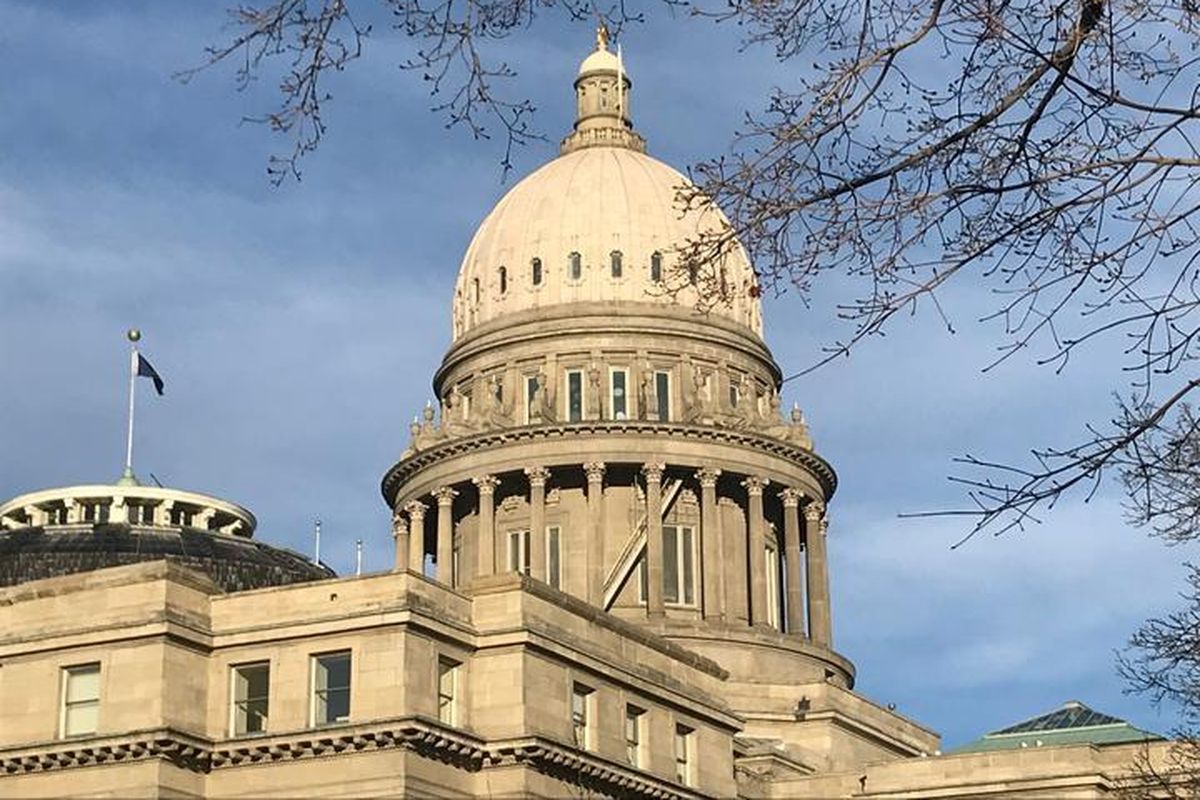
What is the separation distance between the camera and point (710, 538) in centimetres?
9281

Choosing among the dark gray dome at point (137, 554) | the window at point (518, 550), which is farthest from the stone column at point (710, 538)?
the dark gray dome at point (137, 554)

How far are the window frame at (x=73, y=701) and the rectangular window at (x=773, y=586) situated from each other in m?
41.5

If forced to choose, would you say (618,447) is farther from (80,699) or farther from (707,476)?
(80,699)

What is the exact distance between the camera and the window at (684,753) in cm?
6681

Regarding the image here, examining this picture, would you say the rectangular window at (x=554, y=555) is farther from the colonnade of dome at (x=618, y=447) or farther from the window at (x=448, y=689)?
the window at (x=448, y=689)

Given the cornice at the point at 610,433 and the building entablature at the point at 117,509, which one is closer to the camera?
the building entablature at the point at 117,509

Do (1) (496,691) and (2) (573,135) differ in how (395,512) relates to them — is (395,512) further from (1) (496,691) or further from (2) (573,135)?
(1) (496,691)

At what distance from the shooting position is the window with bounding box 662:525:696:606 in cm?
9325

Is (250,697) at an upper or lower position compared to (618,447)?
lower

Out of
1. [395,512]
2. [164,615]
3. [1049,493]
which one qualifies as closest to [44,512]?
[395,512]

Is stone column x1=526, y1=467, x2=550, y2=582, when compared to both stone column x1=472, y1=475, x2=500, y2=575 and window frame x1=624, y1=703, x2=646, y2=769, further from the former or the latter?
window frame x1=624, y1=703, x2=646, y2=769

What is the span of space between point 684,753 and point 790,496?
29.8m

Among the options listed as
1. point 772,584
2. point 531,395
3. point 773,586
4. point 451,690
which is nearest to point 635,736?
point 451,690

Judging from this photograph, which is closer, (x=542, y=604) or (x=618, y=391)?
(x=542, y=604)
